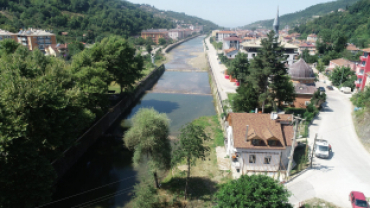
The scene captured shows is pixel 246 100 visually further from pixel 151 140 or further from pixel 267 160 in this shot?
pixel 151 140

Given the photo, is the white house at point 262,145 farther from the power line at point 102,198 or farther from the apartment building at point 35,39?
the apartment building at point 35,39

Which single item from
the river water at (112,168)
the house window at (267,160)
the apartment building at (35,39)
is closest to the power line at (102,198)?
the river water at (112,168)

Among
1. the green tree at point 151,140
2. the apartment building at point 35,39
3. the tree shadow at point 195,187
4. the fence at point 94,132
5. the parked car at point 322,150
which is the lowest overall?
the tree shadow at point 195,187

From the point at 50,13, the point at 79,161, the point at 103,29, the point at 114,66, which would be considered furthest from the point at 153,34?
the point at 79,161

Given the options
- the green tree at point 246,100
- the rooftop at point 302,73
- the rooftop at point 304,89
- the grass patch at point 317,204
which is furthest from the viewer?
the rooftop at point 302,73

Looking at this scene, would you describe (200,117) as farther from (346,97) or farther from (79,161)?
(346,97)
